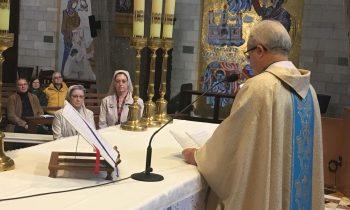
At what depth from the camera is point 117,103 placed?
19.7 ft

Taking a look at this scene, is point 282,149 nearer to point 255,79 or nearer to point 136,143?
point 255,79

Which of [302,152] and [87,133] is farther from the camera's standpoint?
[302,152]

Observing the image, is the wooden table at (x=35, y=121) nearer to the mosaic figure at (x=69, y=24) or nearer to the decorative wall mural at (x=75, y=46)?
the decorative wall mural at (x=75, y=46)

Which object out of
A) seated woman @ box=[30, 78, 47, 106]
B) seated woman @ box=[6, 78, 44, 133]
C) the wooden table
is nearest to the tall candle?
the wooden table

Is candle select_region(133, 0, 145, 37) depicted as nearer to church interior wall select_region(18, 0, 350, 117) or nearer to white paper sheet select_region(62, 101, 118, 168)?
white paper sheet select_region(62, 101, 118, 168)

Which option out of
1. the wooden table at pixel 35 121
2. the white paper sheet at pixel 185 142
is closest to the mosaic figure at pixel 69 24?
the wooden table at pixel 35 121

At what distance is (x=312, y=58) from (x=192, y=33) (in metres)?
3.03

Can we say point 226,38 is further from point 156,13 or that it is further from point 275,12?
point 156,13

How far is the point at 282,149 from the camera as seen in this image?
119 inches

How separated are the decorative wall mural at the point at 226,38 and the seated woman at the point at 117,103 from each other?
23.8ft

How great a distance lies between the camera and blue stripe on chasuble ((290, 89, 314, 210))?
124 inches

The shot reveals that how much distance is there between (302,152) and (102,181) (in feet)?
4.33

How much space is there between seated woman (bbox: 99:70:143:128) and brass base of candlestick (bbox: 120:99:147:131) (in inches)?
63.3

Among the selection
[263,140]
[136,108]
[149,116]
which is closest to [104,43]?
[149,116]
